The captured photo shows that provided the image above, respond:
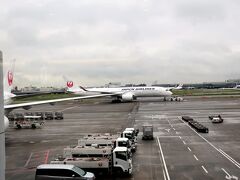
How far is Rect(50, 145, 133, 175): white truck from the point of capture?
74.0 feet

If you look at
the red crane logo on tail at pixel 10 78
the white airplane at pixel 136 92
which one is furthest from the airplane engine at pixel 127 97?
the red crane logo on tail at pixel 10 78

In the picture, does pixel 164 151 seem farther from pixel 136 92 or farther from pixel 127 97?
pixel 136 92

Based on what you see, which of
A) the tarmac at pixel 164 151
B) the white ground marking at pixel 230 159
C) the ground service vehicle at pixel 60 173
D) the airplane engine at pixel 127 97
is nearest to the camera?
the ground service vehicle at pixel 60 173

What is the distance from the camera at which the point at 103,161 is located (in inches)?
891

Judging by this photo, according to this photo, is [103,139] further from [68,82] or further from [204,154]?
[68,82]

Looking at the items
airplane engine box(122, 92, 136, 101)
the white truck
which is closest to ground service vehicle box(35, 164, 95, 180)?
the white truck

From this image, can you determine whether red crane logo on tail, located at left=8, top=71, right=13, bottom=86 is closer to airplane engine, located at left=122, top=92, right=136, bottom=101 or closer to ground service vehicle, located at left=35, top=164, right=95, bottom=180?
ground service vehicle, located at left=35, top=164, right=95, bottom=180

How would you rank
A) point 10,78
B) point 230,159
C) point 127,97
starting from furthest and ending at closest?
point 127,97
point 10,78
point 230,159

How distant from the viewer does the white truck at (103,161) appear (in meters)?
22.5

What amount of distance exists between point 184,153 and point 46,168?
14405 millimetres

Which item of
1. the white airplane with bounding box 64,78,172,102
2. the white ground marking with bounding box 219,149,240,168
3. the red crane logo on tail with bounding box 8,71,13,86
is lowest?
the white ground marking with bounding box 219,149,240,168

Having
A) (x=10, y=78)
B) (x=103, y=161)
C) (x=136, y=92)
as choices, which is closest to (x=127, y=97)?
(x=136, y=92)

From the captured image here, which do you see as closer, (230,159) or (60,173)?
(60,173)

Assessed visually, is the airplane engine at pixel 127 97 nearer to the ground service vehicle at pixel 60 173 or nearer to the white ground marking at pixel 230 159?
the white ground marking at pixel 230 159
